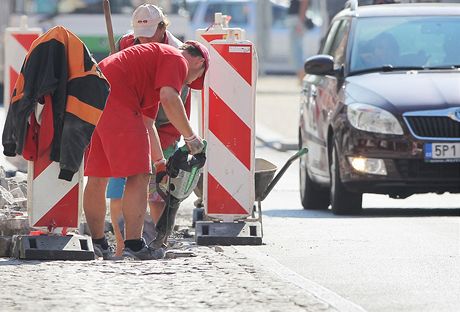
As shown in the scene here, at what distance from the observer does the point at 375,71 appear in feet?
48.1

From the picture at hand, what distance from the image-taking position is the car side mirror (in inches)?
580

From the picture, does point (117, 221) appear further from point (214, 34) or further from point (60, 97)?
point (214, 34)

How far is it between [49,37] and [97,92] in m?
0.46

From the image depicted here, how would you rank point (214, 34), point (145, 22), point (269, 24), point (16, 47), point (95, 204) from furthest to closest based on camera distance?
point (269, 24) → point (16, 47) → point (214, 34) → point (145, 22) → point (95, 204)

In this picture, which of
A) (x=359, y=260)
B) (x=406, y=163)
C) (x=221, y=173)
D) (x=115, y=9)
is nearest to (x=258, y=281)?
(x=359, y=260)

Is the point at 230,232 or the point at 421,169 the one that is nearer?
the point at 230,232

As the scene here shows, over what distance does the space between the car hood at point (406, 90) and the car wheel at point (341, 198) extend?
58 centimetres

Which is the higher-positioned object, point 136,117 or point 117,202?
point 136,117

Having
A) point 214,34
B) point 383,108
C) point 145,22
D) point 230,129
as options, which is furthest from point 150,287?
point 383,108

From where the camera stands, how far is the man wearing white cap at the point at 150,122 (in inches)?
456

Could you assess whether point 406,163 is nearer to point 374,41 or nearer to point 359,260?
point 374,41

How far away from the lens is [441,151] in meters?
13.8

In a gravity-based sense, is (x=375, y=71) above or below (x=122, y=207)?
above

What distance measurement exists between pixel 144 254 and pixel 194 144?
76cm
